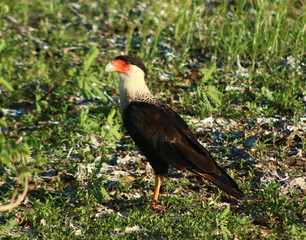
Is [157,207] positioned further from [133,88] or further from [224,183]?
[133,88]

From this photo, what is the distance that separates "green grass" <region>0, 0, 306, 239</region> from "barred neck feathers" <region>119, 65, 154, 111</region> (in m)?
0.23

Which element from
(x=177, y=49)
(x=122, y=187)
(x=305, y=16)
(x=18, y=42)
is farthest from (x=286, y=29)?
(x=18, y=42)

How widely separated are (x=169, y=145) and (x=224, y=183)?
618 mm

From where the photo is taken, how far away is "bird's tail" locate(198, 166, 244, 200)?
4168mm

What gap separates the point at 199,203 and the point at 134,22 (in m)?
4.51

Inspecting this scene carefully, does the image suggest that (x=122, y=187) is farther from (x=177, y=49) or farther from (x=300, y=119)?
(x=177, y=49)

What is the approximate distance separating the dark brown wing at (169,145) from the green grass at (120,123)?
0.77 ft

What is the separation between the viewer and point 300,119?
5422mm

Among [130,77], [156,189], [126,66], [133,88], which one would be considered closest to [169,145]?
[156,189]

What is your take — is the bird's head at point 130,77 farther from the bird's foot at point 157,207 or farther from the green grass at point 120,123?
the bird's foot at point 157,207

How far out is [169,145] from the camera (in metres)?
4.40

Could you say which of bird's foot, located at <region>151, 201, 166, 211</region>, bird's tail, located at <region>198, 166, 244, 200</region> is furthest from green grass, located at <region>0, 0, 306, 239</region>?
bird's tail, located at <region>198, 166, 244, 200</region>

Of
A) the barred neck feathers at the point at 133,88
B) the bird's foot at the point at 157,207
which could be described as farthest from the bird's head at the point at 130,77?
the bird's foot at the point at 157,207

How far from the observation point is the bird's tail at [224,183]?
417 centimetres
